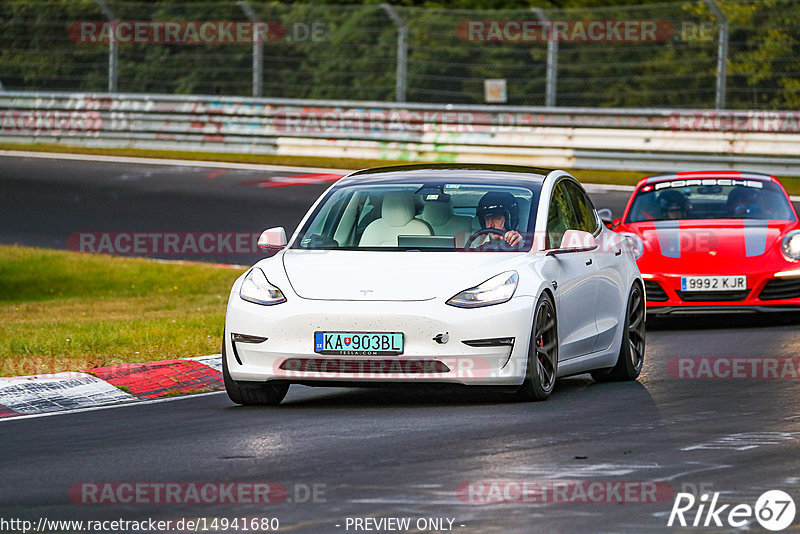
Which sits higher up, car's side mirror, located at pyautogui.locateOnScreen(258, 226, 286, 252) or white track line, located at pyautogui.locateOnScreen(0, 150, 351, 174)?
car's side mirror, located at pyautogui.locateOnScreen(258, 226, 286, 252)

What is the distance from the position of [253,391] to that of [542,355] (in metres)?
1.69

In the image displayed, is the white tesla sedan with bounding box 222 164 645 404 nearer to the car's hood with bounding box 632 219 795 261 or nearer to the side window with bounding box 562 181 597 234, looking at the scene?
the side window with bounding box 562 181 597 234

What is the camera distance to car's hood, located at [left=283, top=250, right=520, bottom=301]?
339 inches

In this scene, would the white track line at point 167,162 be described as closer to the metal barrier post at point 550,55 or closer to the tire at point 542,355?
the metal barrier post at point 550,55

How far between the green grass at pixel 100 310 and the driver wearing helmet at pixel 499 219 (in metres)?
2.85

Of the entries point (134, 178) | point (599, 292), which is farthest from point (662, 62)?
point (599, 292)

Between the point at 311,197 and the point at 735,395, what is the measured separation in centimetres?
1531

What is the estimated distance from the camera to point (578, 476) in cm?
670

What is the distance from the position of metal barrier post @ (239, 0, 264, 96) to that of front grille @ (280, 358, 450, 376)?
20935 millimetres

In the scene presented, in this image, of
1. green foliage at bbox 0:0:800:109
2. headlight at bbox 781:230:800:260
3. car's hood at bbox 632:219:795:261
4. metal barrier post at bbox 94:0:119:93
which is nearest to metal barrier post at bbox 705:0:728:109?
green foliage at bbox 0:0:800:109

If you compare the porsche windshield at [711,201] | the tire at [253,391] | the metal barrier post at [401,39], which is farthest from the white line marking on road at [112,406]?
the metal barrier post at [401,39]

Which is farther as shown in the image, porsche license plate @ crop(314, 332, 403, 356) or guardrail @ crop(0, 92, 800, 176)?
guardrail @ crop(0, 92, 800, 176)

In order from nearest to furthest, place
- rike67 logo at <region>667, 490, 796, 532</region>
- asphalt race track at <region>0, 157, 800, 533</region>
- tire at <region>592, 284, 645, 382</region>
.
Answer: rike67 logo at <region>667, 490, 796, 532</region>, asphalt race track at <region>0, 157, 800, 533</region>, tire at <region>592, 284, 645, 382</region>

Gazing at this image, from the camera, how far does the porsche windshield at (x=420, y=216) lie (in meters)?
9.40
